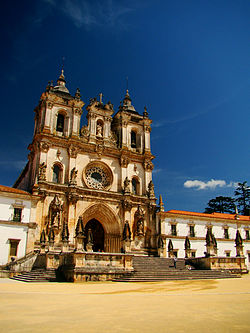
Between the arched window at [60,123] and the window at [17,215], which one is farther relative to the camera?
the arched window at [60,123]

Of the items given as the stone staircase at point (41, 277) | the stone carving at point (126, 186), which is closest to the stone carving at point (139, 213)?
the stone carving at point (126, 186)

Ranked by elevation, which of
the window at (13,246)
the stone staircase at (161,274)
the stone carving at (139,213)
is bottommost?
the stone staircase at (161,274)

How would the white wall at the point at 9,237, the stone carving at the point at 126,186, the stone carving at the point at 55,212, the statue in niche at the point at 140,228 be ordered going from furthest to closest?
the stone carving at the point at 126,186, the statue in niche at the point at 140,228, the stone carving at the point at 55,212, the white wall at the point at 9,237

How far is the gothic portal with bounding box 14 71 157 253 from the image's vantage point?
3052 centimetres

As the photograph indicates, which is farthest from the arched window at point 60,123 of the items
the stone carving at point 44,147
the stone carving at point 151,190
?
the stone carving at point 151,190

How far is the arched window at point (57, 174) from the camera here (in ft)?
106

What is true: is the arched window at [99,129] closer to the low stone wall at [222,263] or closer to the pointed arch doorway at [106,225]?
the pointed arch doorway at [106,225]

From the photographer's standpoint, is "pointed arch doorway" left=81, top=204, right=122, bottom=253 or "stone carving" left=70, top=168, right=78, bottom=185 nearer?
"stone carving" left=70, top=168, right=78, bottom=185

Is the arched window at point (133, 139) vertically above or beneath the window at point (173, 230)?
above

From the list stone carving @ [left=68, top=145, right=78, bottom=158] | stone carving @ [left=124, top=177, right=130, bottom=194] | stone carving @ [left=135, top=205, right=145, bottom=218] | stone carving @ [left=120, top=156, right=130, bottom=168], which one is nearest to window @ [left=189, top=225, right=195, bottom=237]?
stone carving @ [left=135, top=205, right=145, bottom=218]

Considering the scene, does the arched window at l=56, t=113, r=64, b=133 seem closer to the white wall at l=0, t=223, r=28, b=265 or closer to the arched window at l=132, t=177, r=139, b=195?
the arched window at l=132, t=177, r=139, b=195

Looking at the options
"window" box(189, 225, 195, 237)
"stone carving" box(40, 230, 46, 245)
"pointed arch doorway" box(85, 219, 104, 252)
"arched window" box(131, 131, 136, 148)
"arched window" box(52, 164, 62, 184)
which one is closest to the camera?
"stone carving" box(40, 230, 46, 245)

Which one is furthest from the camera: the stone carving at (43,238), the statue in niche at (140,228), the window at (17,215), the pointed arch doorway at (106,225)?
the statue in niche at (140,228)

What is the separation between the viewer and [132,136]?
136 feet
